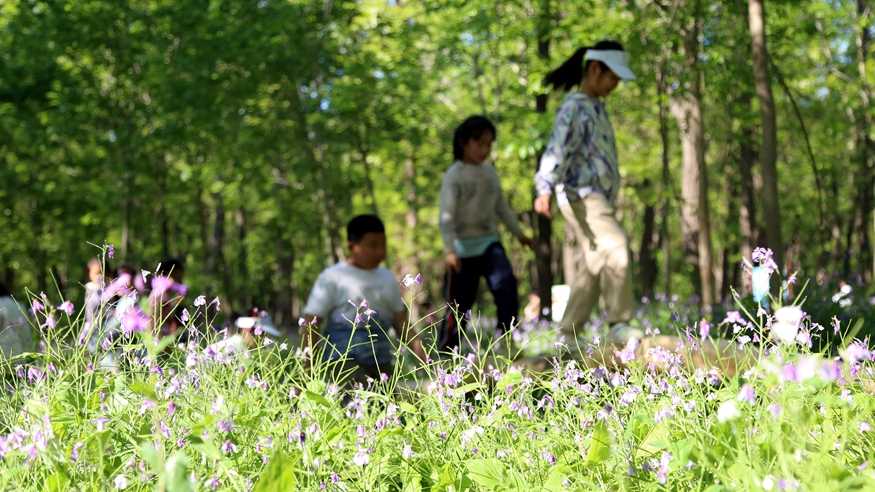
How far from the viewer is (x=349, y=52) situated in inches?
676

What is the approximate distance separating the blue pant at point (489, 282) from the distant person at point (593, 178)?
66 cm

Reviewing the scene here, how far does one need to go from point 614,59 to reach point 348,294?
278cm

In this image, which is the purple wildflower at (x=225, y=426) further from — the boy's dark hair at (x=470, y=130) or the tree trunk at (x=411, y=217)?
the tree trunk at (x=411, y=217)

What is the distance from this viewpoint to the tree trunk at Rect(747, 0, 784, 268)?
296 inches

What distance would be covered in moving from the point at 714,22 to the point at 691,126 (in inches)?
A: 55.0

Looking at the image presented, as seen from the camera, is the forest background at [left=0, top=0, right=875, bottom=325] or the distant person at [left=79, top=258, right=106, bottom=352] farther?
the forest background at [left=0, top=0, right=875, bottom=325]

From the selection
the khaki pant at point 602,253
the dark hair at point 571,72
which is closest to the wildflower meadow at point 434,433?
the khaki pant at point 602,253

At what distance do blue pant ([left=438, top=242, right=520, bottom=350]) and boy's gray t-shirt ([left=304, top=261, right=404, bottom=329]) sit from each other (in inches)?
79.1

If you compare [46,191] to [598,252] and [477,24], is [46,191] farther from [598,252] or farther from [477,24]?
[598,252]

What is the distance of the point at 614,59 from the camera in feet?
23.2

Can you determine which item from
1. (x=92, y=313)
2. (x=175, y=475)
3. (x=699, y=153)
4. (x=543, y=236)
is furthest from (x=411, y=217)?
(x=175, y=475)

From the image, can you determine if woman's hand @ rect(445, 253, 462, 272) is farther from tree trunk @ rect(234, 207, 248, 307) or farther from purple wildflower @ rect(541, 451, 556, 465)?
tree trunk @ rect(234, 207, 248, 307)

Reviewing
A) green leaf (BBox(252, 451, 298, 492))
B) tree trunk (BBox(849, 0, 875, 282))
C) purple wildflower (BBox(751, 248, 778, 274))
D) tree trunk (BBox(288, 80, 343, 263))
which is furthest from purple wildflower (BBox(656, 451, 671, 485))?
tree trunk (BBox(288, 80, 343, 263))

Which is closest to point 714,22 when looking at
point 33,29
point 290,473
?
point 290,473
